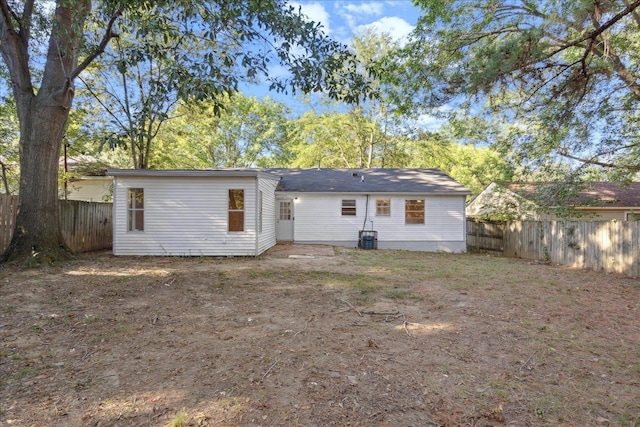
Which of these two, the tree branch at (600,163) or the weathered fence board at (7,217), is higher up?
the tree branch at (600,163)

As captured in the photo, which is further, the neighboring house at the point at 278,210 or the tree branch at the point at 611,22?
the neighboring house at the point at 278,210

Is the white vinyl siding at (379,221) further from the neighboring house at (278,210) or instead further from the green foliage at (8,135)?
the green foliage at (8,135)

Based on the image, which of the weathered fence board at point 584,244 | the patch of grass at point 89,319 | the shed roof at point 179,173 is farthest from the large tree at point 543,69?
the patch of grass at point 89,319

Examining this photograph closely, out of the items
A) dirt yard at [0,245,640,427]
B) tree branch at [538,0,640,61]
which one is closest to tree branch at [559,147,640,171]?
dirt yard at [0,245,640,427]

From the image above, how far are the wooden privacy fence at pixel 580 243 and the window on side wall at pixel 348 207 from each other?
6.05 meters

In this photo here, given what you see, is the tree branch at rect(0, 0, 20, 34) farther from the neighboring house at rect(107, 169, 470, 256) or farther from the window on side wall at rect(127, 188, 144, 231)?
the window on side wall at rect(127, 188, 144, 231)

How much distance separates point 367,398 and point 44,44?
37.0 feet

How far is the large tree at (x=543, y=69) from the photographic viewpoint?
6.07 metres

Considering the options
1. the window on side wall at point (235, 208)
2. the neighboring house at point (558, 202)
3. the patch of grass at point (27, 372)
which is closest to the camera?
the patch of grass at point (27, 372)

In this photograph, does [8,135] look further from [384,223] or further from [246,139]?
[246,139]

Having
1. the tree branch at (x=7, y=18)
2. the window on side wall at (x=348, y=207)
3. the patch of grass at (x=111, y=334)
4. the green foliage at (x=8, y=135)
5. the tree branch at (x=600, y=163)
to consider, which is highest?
the tree branch at (x=7, y=18)

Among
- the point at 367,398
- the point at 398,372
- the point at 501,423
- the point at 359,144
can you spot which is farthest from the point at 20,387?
the point at 359,144

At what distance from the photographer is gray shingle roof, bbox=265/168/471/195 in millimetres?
13930

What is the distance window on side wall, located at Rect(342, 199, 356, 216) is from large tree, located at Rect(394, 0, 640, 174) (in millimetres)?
6491
